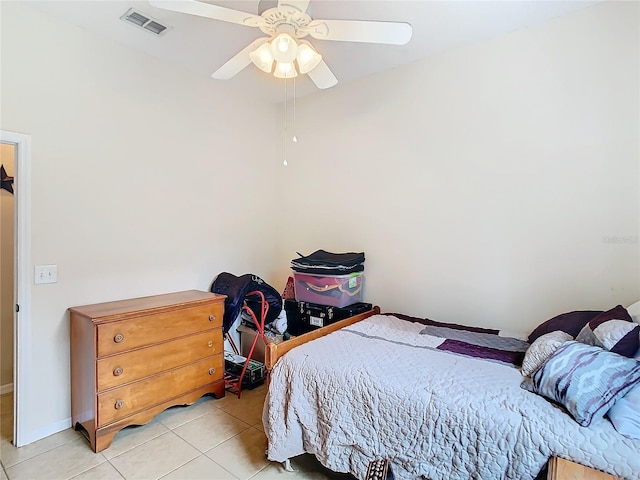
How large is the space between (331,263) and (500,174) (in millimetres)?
1466

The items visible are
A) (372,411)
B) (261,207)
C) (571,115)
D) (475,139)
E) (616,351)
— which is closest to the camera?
(616,351)

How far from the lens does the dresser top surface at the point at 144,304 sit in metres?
2.34

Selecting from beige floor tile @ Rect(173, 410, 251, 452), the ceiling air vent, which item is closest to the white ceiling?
the ceiling air vent

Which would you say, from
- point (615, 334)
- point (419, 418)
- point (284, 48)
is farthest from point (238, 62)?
point (615, 334)

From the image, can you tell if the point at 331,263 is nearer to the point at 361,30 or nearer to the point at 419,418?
the point at 419,418

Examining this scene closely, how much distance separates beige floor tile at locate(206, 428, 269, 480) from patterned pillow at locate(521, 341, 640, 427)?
1556mm

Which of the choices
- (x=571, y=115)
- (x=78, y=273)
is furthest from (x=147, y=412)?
(x=571, y=115)

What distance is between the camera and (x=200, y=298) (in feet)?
9.25

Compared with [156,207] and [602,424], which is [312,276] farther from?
[602,424]

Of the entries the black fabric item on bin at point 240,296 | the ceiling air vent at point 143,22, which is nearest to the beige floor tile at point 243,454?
the black fabric item on bin at point 240,296

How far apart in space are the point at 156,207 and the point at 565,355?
9.61 feet

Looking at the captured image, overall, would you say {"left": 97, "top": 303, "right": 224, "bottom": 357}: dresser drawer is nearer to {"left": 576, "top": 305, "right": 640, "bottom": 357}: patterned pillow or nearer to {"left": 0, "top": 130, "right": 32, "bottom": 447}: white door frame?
{"left": 0, "top": 130, "right": 32, "bottom": 447}: white door frame

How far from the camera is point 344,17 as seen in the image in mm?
2283

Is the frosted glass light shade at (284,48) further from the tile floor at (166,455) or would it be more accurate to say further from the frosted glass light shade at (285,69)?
the tile floor at (166,455)
